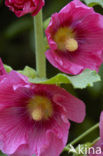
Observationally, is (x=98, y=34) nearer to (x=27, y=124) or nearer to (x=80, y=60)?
(x=80, y=60)

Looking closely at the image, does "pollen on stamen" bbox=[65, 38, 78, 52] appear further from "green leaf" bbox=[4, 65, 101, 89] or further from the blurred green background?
the blurred green background

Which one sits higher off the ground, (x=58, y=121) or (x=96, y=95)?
(x=58, y=121)

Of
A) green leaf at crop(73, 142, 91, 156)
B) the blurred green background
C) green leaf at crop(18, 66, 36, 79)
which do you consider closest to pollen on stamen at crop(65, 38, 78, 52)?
green leaf at crop(18, 66, 36, 79)

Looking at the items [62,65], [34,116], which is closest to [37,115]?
[34,116]

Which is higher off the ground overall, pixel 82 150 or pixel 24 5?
pixel 24 5

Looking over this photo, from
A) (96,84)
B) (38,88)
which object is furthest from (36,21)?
(96,84)

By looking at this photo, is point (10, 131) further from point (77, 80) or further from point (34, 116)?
point (77, 80)

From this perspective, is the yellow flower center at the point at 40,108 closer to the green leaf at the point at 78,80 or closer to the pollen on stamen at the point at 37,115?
the pollen on stamen at the point at 37,115
